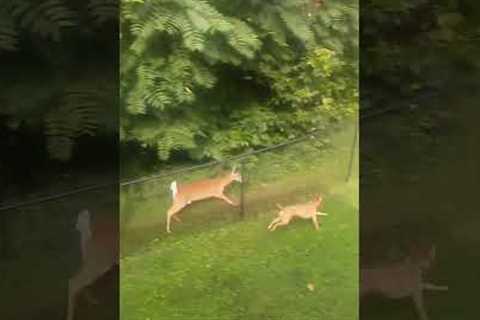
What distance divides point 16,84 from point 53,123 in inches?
3.6

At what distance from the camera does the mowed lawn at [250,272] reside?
144 centimetres

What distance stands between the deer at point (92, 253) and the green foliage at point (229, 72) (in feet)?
0.53

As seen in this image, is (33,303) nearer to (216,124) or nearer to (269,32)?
(216,124)

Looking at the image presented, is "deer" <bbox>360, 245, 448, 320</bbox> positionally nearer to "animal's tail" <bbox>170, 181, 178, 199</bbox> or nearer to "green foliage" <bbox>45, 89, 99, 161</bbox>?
"animal's tail" <bbox>170, 181, 178, 199</bbox>

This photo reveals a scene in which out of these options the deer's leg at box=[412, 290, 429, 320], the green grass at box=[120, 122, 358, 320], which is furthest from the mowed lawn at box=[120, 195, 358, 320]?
the deer's leg at box=[412, 290, 429, 320]

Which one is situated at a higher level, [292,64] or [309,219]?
[292,64]

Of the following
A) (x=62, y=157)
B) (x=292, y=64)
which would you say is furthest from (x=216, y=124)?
(x=62, y=157)

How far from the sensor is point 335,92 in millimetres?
1459

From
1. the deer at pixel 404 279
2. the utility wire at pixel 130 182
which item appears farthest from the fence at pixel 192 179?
the deer at pixel 404 279

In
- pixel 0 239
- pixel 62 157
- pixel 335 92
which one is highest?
pixel 335 92

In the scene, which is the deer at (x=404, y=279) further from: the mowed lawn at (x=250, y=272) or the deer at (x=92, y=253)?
the deer at (x=92, y=253)

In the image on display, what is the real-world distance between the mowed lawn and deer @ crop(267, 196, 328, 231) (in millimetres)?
10

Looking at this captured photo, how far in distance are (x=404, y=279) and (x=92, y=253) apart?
565mm

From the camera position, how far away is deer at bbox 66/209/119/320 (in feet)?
4.69
